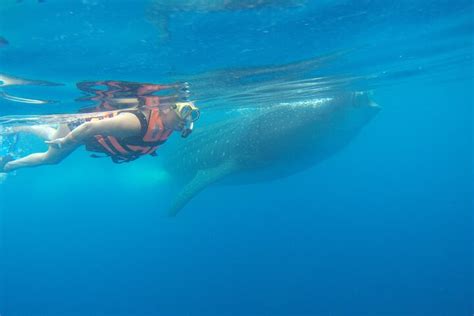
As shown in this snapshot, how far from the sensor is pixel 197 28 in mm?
7469

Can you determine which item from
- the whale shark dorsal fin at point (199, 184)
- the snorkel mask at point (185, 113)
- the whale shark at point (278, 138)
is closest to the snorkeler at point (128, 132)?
the snorkel mask at point (185, 113)

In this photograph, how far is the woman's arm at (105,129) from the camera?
679cm

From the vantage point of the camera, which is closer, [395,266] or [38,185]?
[395,266]

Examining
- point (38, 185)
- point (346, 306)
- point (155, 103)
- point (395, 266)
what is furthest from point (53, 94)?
point (38, 185)

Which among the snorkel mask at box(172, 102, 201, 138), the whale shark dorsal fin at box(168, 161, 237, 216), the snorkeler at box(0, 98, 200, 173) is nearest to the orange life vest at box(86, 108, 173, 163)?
the snorkeler at box(0, 98, 200, 173)

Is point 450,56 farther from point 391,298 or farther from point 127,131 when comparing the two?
point 127,131

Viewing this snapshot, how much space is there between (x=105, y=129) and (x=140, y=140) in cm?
80

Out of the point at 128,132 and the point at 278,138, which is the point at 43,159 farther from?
the point at 278,138

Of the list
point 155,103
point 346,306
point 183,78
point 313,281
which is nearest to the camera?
point 183,78

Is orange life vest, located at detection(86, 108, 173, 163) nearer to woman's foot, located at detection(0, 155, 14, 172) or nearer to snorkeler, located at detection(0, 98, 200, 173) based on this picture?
snorkeler, located at detection(0, 98, 200, 173)

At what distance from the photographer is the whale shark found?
45.6 ft

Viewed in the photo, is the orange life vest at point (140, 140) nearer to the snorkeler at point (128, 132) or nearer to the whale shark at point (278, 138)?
the snorkeler at point (128, 132)

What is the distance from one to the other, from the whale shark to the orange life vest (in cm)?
626

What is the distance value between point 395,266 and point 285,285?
29.8 feet
